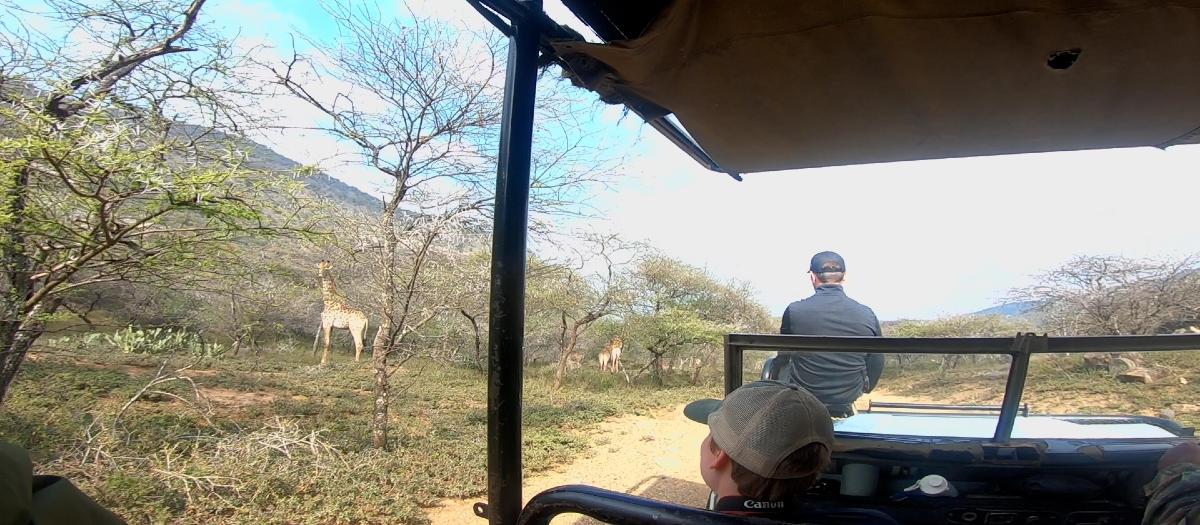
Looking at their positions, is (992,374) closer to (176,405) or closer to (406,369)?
(176,405)

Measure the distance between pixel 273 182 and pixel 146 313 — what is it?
9.01 ft

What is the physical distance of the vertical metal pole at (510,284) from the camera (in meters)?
1.24

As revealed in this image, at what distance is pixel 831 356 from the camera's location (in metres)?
2.05

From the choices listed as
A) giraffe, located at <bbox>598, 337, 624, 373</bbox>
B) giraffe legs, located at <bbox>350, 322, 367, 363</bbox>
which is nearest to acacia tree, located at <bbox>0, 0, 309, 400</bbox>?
giraffe legs, located at <bbox>350, 322, 367, 363</bbox>

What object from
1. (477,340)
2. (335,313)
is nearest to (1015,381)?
(477,340)

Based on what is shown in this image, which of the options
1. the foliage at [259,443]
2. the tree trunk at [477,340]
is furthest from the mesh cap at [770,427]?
the tree trunk at [477,340]

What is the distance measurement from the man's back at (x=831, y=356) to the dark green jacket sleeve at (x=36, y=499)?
1.93 metres

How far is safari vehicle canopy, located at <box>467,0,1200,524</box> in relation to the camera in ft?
3.83

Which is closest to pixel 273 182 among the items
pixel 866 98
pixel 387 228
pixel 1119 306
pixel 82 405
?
pixel 387 228

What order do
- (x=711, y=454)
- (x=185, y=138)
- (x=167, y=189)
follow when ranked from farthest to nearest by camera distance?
(x=185, y=138), (x=167, y=189), (x=711, y=454)

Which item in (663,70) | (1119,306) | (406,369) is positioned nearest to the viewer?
(663,70)

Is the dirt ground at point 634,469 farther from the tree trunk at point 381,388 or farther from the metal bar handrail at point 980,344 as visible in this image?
the metal bar handrail at point 980,344

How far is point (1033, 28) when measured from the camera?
1179 millimetres

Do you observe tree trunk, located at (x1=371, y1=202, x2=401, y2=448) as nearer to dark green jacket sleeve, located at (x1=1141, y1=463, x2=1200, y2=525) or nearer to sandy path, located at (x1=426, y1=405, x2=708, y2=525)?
sandy path, located at (x1=426, y1=405, x2=708, y2=525)
